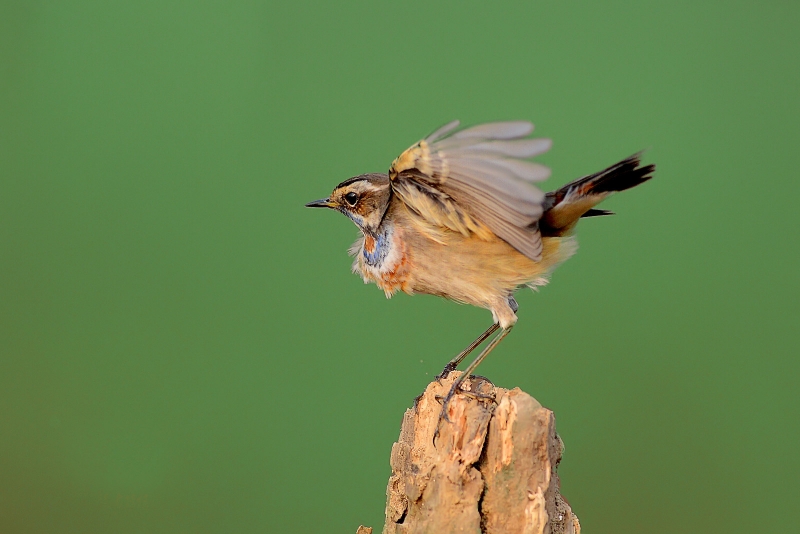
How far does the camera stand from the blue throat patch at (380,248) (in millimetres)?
3121

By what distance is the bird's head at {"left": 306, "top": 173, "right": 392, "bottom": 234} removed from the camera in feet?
10.2

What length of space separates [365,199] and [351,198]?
0.07m

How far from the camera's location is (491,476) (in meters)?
2.54

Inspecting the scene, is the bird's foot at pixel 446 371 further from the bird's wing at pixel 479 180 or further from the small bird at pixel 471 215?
the bird's wing at pixel 479 180

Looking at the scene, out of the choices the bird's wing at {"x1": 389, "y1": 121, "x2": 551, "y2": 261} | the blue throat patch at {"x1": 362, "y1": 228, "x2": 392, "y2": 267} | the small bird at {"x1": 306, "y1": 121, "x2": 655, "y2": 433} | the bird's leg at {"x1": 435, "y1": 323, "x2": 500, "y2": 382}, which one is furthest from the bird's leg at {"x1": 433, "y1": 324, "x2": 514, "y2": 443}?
the blue throat patch at {"x1": 362, "y1": 228, "x2": 392, "y2": 267}

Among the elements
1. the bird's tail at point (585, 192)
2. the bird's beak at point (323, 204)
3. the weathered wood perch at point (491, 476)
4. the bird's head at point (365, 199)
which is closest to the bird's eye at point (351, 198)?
the bird's head at point (365, 199)

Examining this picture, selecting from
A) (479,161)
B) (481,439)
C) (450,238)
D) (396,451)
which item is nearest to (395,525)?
(396,451)

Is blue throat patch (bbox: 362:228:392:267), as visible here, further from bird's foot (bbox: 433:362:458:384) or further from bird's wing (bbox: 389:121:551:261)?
bird's foot (bbox: 433:362:458:384)

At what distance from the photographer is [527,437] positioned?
2.51m

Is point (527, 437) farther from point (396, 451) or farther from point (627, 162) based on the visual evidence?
point (627, 162)

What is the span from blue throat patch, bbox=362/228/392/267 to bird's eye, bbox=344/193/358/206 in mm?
179

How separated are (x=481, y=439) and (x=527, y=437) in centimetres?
16

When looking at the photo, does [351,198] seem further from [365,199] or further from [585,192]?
[585,192]

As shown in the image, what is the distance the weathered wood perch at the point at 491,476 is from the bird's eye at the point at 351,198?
39.6 inches
